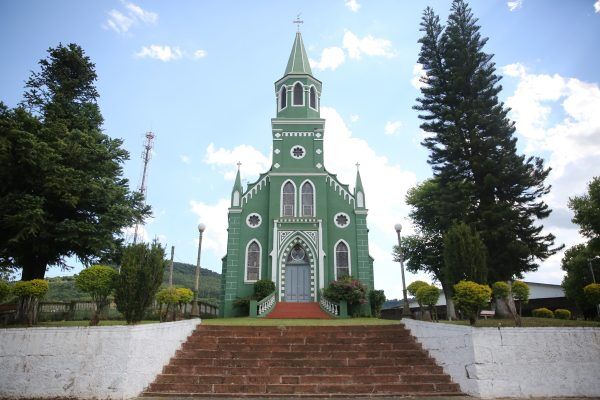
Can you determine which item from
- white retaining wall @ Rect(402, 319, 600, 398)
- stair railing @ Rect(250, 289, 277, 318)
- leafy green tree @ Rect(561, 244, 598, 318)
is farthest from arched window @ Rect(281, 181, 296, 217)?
leafy green tree @ Rect(561, 244, 598, 318)

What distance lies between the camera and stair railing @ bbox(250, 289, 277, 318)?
19.2 m

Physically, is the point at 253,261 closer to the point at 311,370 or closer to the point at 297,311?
the point at 297,311

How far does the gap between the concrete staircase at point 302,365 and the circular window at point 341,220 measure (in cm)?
1167

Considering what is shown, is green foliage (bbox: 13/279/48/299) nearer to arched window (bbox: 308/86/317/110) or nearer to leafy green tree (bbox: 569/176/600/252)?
arched window (bbox: 308/86/317/110)

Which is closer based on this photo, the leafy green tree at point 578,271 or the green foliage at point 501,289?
the green foliage at point 501,289

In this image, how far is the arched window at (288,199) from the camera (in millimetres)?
23672

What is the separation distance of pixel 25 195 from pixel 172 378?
9.54 m

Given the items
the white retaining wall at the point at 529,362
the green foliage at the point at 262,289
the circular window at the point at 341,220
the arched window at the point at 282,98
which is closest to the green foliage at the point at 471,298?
the white retaining wall at the point at 529,362

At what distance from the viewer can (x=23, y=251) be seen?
1528cm

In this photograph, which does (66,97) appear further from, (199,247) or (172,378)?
(172,378)

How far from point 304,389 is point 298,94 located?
21698mm

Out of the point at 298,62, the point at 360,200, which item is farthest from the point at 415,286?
the point at 298,62

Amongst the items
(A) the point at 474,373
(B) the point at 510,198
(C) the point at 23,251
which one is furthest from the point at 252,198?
(A) the point at 474,373

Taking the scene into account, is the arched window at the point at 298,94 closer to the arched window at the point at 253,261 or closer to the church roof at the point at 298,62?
the church roof at the point at 298,62
